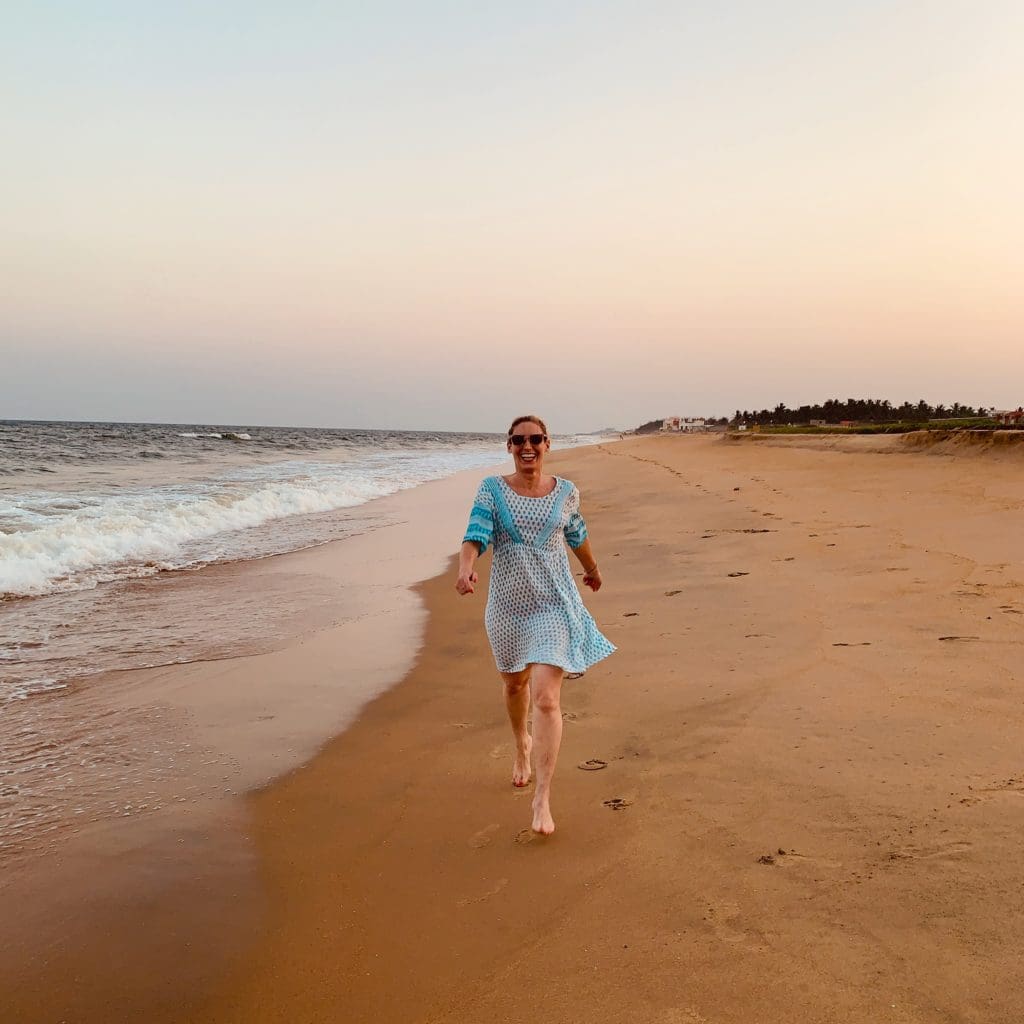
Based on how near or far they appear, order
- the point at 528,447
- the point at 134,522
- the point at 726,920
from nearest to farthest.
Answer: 1. the point at 726,920
2. the point at 528,447
3. the point at 134,522

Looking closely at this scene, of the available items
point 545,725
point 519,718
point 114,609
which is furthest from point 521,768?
point 114,609

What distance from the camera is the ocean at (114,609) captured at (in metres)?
4.19

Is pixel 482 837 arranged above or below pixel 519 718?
below

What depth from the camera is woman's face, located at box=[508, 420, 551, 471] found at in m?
3.79

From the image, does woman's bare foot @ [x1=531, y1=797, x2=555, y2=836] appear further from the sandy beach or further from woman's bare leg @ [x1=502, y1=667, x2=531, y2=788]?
woman's bare leg @ [x1=502, y1=667, x2=531, y2=788]

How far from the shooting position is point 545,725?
11.6ft

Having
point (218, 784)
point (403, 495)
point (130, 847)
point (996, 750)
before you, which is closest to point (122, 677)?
point (218, 784)

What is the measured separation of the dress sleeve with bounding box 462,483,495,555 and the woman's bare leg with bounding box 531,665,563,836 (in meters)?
0.64

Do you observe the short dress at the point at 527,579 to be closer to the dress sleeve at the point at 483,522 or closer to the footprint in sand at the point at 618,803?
the dress sleeve at the point at 483,522

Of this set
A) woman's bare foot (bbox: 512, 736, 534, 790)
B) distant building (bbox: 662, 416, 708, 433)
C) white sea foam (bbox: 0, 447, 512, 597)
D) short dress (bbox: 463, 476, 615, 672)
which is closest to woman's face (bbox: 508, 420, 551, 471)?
short dress (bbox: 463, 476, 615, 672)

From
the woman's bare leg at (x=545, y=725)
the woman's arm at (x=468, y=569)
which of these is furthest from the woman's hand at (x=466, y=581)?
the woman's bare leg at (x=545, y=725)

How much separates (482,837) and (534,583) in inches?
44.9

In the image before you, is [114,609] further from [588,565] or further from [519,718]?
[588,565]

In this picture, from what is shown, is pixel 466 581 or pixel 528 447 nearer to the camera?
pixel 466 581
